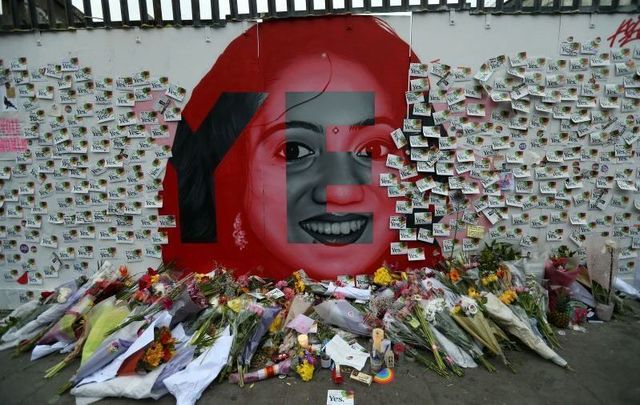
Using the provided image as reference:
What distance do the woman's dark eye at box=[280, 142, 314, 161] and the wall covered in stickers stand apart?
2 cm

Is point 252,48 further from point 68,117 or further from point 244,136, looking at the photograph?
point 68,117

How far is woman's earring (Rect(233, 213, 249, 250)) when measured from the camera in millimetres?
3930

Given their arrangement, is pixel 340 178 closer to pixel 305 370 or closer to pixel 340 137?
pixel 340 137

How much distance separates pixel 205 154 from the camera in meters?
3.84

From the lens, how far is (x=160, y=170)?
387cm

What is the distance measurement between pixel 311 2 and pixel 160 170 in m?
2.49

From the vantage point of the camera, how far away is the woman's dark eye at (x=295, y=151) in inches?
150

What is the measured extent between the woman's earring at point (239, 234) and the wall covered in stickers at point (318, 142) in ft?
0.08

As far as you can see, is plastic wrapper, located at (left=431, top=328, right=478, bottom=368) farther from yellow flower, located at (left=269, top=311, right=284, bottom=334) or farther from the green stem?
yellow flower, located at (left=269, top=311, right=284, bottom=334)

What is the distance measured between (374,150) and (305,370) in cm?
233

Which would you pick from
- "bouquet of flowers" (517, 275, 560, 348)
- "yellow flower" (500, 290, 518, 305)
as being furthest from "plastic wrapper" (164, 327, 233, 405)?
"bouquet of flowers" (517, 275, 560, 348)

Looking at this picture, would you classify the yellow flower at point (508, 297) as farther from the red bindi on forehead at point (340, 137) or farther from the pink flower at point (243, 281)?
the pink flower at point (243, 281)

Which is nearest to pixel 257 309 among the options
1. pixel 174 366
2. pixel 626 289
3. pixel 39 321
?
pixel 174 366

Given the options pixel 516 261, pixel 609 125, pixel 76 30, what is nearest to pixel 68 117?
pixel 76 30
